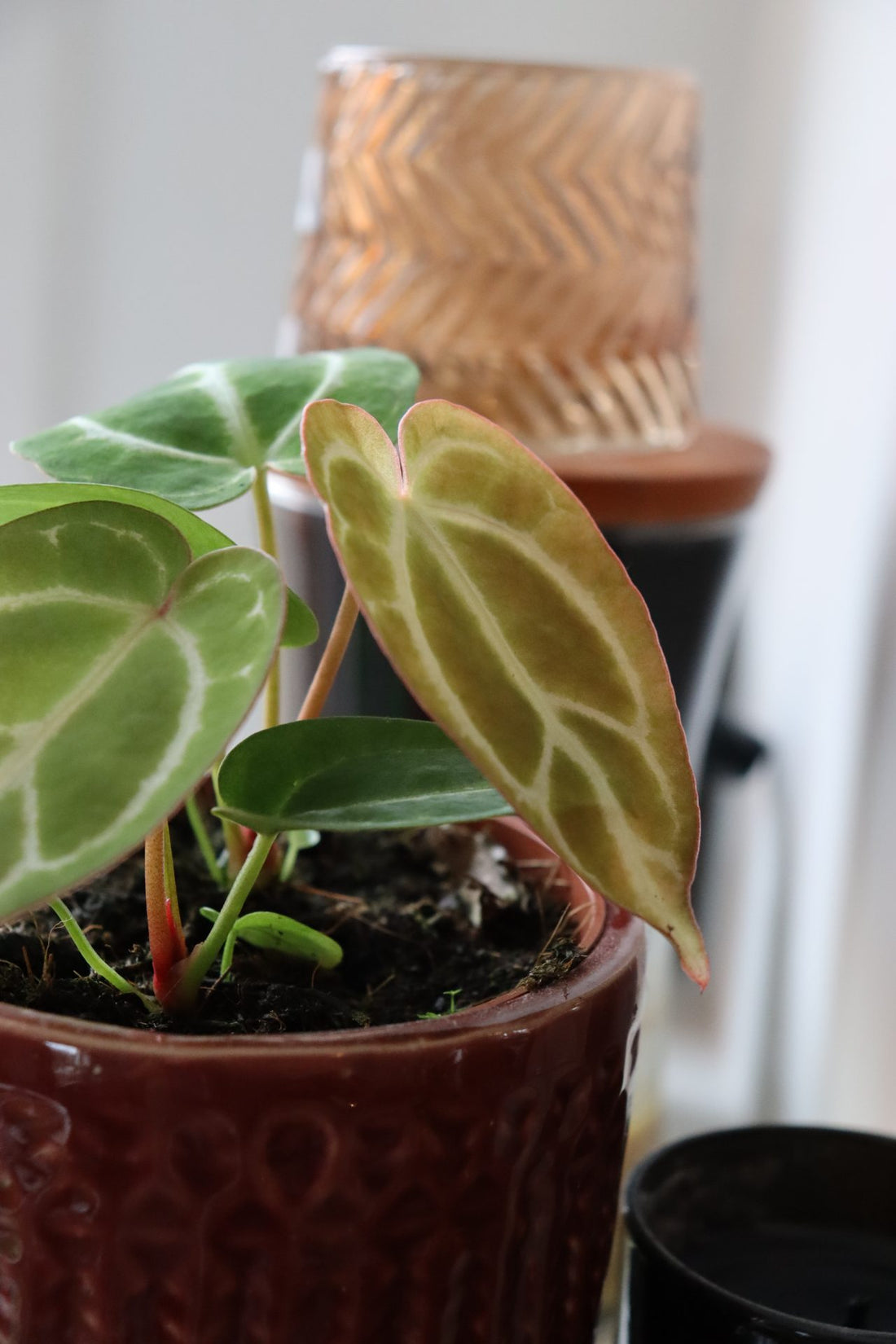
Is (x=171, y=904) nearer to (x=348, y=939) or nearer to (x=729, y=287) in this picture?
(x=348, y=939)

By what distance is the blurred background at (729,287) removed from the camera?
1.01 metres

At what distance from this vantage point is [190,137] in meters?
1.23

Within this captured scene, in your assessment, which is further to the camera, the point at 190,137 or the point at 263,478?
the point at 190,137

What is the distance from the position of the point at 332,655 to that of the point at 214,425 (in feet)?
0.28

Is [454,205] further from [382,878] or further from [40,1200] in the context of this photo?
[40,1200]

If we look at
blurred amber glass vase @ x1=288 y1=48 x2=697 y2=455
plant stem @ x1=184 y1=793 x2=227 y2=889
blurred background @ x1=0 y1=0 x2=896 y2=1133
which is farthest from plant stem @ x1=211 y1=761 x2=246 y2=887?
blurred background @ x1=0 y1=0 x2=896 y2=1133

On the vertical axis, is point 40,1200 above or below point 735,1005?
above

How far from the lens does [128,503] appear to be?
36 centimetres

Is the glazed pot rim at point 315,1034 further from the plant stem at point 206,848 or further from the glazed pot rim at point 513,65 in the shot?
the glazed pot rim at point 513,65

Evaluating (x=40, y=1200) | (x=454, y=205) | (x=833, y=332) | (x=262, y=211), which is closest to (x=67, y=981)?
(x=40, y=1200)

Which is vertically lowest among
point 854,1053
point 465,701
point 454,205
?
point 854,1053

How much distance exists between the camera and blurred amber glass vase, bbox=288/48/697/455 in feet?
2.51

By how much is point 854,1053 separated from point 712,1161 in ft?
1.72

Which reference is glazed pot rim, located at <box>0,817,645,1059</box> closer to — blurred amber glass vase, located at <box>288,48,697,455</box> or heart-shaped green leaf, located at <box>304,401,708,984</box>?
heart-shaped green leaf, located at <box>304,401,708,984</box>
